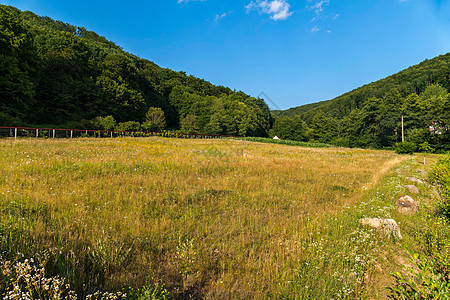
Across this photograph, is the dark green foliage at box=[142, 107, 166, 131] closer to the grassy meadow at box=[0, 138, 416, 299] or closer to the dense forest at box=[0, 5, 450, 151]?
the dense forest at box=[0, 5, 450, 151]

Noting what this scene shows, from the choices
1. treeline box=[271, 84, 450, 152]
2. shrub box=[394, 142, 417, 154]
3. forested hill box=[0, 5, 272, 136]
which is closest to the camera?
forested hill box=[0, 5, 272, 136]

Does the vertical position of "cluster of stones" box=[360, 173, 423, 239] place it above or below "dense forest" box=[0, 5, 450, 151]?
below

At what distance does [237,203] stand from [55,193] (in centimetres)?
603

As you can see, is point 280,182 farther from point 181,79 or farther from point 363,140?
point 181,79

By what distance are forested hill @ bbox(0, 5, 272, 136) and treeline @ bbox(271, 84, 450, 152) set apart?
121 feet

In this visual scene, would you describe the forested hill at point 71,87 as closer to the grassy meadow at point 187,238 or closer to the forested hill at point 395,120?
the forested hill at point 395,120

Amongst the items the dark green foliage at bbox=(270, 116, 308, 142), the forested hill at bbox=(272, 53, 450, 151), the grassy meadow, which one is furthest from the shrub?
the dark green foliage at bbox=(270, 116, 308, 142)

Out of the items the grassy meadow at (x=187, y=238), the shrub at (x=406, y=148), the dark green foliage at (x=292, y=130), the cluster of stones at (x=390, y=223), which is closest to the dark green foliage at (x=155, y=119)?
the grassy meadow at (x=187, y=238)

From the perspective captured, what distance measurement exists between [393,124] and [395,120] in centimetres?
233

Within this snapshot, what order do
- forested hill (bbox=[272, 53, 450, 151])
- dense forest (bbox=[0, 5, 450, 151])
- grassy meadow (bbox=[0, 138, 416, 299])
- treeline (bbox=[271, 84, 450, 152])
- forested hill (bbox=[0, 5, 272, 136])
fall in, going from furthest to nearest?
forested hill (bbox=[272, 53, 450, 151]), treeline (bbox=[271, 84, 450, 152]), dense forest (bbox=[0, 5, 450, 151]), forested hill (bbox=[0, 5, 272, 136]), grassy meadow (bbox=[0, 138, 416, 299])

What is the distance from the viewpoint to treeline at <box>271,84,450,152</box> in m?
64.9

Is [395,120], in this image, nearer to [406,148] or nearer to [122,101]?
[406,148]

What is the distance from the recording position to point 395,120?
8394 centimetres

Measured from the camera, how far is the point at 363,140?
93.6 meters
